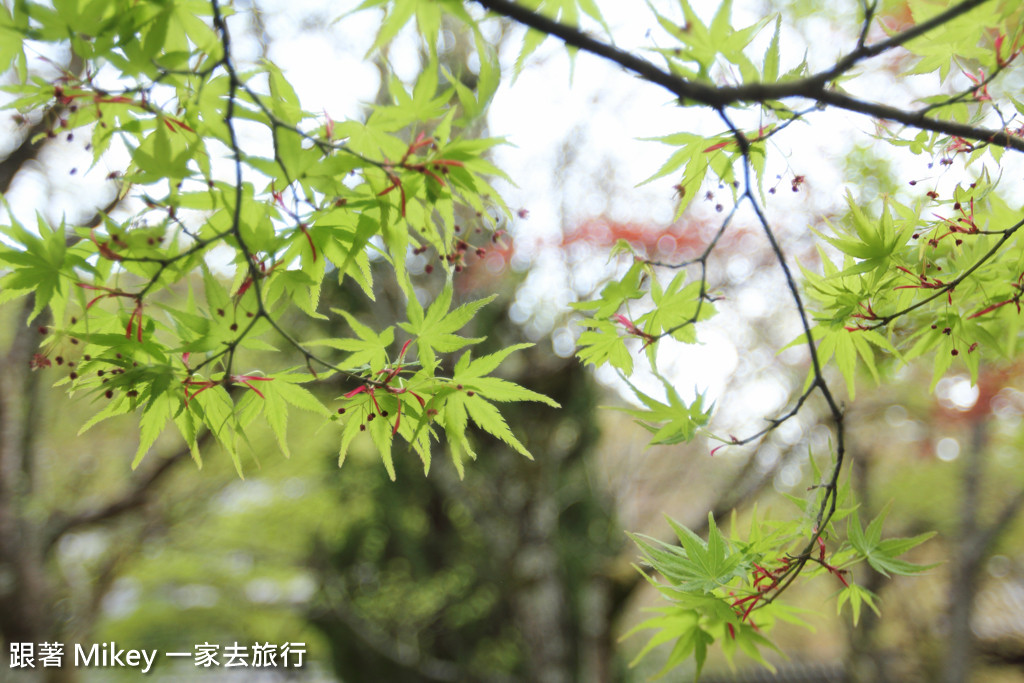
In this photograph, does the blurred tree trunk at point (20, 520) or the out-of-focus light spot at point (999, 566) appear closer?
the blurred tree trunk at point (20, 520)

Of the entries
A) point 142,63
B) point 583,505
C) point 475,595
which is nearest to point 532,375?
point 583,505

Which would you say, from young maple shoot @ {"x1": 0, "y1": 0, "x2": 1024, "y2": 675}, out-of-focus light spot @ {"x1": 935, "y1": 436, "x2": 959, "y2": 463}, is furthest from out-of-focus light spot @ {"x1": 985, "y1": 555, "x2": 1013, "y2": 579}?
young maple shoot @ {"x1": 0, "y1": 0, "x2": 1024, "y2": 675}

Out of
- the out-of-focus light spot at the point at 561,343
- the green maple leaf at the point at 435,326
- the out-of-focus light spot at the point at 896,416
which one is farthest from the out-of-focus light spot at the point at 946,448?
the green maple leaf at the point at 435,326

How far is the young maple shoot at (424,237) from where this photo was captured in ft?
2.73

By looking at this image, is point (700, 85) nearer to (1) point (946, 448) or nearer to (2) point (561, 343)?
(2) point (561, 343)

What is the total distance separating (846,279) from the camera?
4.38 ft

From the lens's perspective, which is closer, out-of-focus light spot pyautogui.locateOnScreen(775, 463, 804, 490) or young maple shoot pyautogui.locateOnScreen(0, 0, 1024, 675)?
young maple shoot pyautogui.locateOnScreen(0, 0, 1024, 675)

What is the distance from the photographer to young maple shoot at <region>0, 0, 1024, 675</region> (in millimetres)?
832

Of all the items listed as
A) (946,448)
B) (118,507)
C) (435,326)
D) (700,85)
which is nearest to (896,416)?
(946,448)

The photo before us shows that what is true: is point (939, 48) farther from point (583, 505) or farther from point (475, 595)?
point (475, 595)

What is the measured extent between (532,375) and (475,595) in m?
1.92

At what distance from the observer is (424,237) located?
1108mm

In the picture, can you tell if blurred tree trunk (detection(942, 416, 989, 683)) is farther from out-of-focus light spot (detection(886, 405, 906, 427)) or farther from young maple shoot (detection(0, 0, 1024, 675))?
young maple shoot (detection(0, 0, 1024, 675))

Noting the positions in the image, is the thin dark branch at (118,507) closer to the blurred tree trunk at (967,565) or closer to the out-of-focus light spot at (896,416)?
the blurred tree trunk at (967,565)
